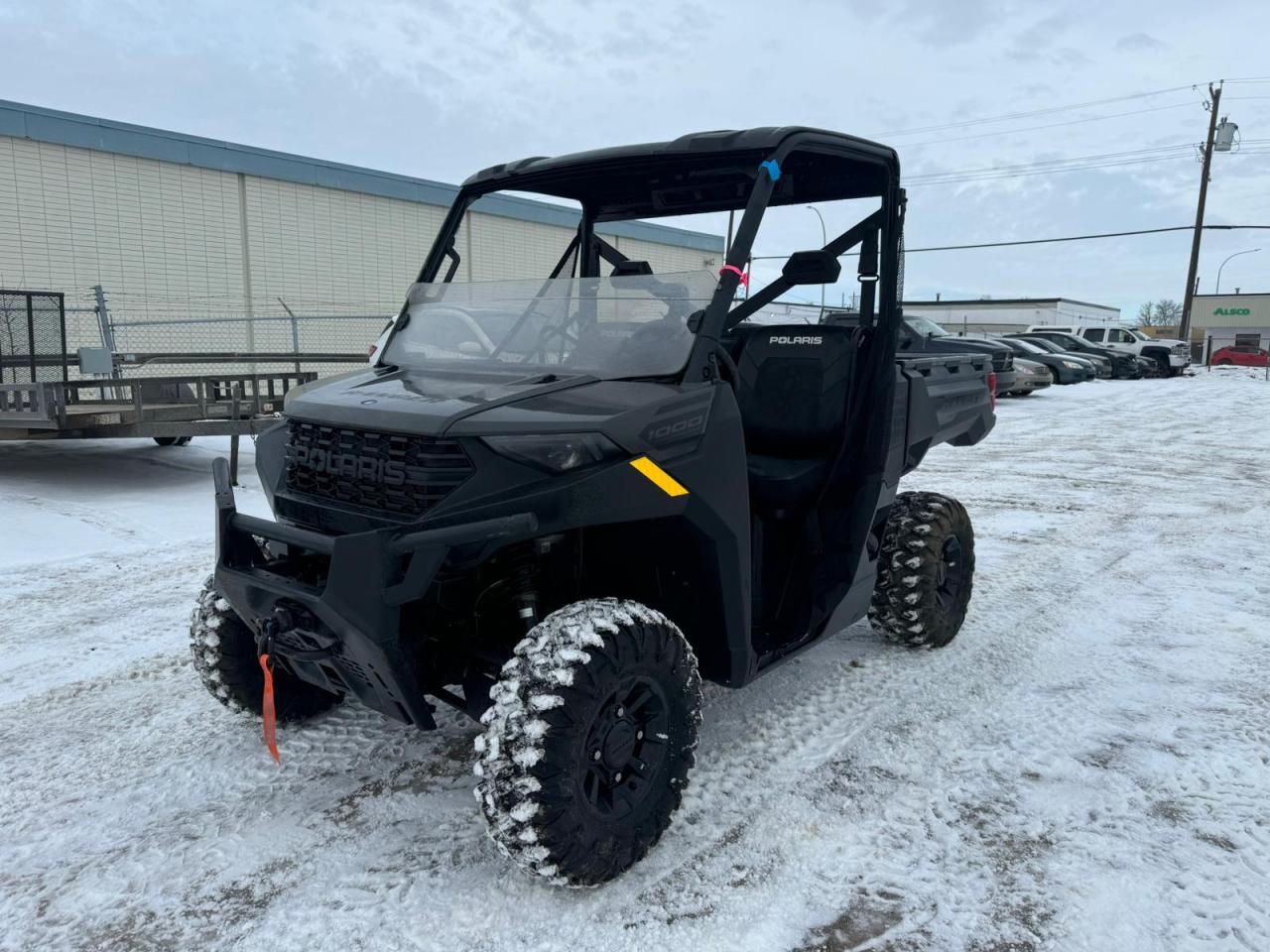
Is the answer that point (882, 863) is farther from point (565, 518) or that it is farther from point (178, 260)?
point (178, 260)

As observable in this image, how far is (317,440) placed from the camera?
9.09 ft

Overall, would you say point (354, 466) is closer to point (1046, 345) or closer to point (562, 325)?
point (562, 325)

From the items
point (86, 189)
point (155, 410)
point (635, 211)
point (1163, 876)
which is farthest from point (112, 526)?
point (86, 189)

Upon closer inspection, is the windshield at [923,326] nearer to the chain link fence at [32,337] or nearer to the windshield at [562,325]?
the chain link fence at [32,337]

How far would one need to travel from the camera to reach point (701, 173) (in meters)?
3.52

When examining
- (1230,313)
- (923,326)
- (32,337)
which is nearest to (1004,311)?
(1230,313)

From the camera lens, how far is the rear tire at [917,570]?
4203 mm

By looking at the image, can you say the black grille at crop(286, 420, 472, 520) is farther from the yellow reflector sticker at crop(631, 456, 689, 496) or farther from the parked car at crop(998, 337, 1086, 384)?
the parked car at crop(998, 337, 1086, 384)

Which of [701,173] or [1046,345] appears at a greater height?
[701,173]

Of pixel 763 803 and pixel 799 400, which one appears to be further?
pixel 799 400

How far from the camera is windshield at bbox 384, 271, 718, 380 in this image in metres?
2.93

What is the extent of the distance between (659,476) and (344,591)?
0.89 metres

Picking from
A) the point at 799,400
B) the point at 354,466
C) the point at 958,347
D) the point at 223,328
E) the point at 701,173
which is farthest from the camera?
the point at 223,328

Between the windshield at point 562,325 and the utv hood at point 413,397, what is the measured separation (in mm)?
129
